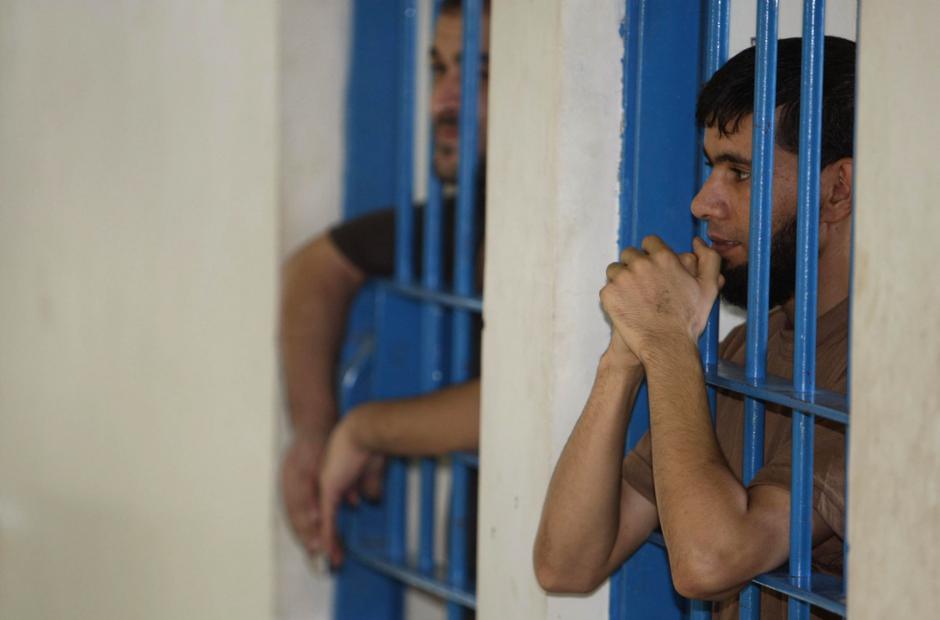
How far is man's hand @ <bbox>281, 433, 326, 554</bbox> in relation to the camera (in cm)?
312

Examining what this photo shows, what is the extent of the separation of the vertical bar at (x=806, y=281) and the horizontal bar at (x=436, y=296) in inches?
34.8

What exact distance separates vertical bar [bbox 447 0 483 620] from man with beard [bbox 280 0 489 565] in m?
0.19

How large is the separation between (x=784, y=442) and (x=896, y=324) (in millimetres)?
403

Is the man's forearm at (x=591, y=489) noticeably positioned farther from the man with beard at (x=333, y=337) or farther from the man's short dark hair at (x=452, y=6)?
the man's short dark hair at (x=452, y=6)

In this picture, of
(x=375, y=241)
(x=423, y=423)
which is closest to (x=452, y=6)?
(x=375, y=241)

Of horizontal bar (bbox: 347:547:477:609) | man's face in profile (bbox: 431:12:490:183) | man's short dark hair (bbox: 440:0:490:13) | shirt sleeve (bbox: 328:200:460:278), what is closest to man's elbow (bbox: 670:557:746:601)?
horizontal bar (bbox: 347:547:477:609)

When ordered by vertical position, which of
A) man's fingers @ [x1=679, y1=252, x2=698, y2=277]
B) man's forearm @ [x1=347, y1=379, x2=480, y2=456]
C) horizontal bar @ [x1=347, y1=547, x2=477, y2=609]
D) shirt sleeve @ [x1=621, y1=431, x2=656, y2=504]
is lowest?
horizontal bar @ [x1=347, y1=547, x2=477, y2=609]

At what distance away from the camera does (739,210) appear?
6.51 ft

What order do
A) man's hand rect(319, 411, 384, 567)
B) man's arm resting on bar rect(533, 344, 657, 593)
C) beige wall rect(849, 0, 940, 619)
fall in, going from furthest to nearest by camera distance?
man's hand rect(319, 411, 384, 567) < man's arm resting on bar rect(533, 344, 657, 593) < beige wall rect(849, 0, 940, 619)

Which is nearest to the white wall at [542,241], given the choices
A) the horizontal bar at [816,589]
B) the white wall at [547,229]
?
the white wall at [547,229]

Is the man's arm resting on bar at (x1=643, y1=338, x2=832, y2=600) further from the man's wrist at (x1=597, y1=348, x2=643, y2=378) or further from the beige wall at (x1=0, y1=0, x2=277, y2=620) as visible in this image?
the beige wall at (x1=0, y1=0, x2=277, y2=620)

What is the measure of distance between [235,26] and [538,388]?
1.38 metres

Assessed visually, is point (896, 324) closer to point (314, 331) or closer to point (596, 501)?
point (596, 501)

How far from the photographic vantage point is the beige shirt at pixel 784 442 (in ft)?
5.91
